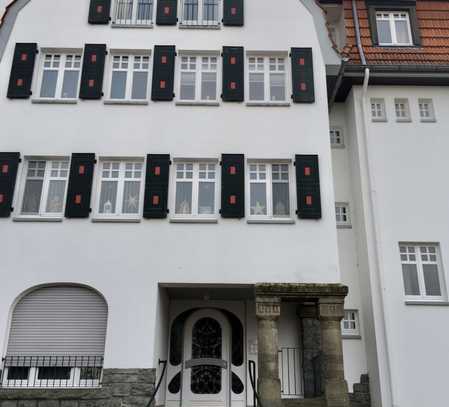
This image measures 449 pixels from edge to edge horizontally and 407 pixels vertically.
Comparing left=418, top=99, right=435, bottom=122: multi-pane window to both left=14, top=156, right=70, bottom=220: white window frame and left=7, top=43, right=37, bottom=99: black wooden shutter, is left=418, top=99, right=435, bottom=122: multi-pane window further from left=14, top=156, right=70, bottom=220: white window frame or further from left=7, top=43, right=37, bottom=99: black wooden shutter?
left=7, top=43, right=37, bottom=99: black wooden shutter

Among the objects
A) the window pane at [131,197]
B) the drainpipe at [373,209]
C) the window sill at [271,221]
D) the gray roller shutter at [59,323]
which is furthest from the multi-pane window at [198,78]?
the gray roller shutter at [59,323]

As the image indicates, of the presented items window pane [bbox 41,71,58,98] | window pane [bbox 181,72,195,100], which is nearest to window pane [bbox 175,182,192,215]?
window pane [bbox 181,72,195,100]

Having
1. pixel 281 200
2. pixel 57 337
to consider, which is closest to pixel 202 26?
pixel 281 200

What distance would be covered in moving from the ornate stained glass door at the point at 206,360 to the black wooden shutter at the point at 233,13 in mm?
7565

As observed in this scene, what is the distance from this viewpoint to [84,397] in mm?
9922

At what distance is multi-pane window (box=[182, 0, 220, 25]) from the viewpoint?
13.2 metres

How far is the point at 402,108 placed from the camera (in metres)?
13.6

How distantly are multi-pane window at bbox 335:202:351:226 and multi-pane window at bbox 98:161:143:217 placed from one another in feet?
17.6

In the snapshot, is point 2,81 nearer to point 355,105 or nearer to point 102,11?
point 102,11

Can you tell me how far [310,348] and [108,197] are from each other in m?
6.02

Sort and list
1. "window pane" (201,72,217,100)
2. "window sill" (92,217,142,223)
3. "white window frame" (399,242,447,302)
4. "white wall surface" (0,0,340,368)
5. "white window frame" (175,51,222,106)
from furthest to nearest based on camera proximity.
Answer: "window pane" (201,72,217,100), "white window frame" (175,51,222,106), "white window frame" (399,242,447,302), "window sill" (92,217,142,223), "white wall surface" (0,0,340,368)

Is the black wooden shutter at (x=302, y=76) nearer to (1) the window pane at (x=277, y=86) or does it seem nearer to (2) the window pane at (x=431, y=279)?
(1) the window pane at (x=277, y=86)

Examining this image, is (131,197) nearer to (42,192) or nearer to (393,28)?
(42,192)

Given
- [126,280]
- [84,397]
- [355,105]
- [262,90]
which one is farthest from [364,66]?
[84,397]
